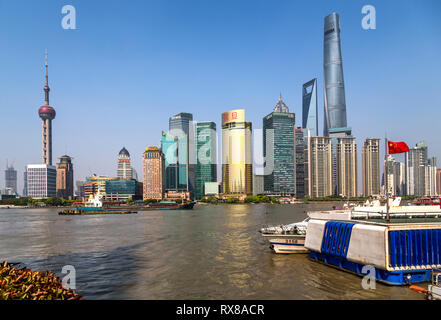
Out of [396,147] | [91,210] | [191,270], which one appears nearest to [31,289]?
[191,270]

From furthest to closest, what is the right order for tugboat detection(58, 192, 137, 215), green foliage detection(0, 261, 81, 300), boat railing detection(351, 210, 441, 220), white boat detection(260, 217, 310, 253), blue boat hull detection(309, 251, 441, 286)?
1. tugboat detection(58, 192, 137, 215)
2. white boat detection(260, 217, 310, 253)
3. boat railing detection(351, 210, 441, 220)
4. blue boat hull detection(309, 251, 441, 286)
5. green foliage detection(0, 261, 81, 300)

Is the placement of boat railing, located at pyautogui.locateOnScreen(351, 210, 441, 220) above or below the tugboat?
above

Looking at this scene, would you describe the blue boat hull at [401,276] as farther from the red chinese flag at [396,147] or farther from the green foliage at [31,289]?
the green foliage at [31,289]

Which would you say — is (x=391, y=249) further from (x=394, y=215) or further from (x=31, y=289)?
(x=31, y=289)

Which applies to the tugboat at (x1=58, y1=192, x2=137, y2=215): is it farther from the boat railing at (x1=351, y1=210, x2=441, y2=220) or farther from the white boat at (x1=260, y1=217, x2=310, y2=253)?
the boat railing at (x1=351, y1=210, x2=441, y2=220)

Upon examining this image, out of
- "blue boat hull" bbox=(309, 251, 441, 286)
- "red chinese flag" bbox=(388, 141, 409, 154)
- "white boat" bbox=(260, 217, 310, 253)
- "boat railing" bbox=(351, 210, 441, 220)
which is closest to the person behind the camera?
"blue boat hull" bbox=(309, 251, 441, 286)

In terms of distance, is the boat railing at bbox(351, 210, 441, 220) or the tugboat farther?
the tugboat

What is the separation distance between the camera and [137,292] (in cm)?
2416

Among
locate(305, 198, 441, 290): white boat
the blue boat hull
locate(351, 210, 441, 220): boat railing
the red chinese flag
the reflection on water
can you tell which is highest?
the red chinese flag

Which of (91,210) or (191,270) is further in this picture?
(91,210)

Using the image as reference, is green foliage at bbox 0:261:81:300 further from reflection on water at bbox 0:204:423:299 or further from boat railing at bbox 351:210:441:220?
boat railing at bbox 351:210:441:220

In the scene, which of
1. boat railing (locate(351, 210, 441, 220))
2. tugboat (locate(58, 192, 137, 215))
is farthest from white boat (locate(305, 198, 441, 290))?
tugboat (locate(58, 192, 137, 215))

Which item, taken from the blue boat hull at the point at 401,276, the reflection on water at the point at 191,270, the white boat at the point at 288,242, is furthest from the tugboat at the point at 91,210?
the blue boat hull at the point at 401,276
